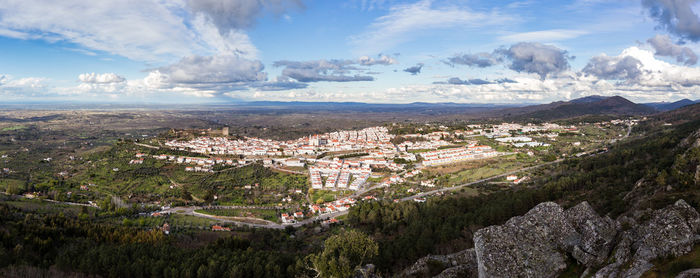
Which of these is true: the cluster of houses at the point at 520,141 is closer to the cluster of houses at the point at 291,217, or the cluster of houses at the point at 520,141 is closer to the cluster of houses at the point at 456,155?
the cluster of houses at the point at 456,155

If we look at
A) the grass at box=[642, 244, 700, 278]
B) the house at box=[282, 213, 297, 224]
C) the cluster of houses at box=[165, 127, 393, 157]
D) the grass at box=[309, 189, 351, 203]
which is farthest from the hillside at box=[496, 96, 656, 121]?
the grass at box=[642, 244, 700, 278]

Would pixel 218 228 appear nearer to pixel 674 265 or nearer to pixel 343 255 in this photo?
pixel 343 255

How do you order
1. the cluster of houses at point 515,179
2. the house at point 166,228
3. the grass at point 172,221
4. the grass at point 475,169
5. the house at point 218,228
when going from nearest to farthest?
the house at point 166,228, the house at point 218,228, the grass at point 172,221, the cluster of houses at point 515,179, the grass at point 475,169

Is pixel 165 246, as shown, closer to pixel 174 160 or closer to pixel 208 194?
pixel 208 194

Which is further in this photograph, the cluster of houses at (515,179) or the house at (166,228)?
the cluster of houses at (515,179)

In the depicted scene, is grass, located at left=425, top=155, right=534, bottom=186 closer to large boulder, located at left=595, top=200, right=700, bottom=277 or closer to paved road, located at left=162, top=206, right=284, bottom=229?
paved road, located at left=162, top=206, right=284, bottom=229

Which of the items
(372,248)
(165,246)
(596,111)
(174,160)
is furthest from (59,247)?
(596,111)

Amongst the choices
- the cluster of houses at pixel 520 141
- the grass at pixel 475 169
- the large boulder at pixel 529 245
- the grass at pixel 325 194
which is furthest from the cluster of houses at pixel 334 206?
the cluster of houses at pixel 520 141
